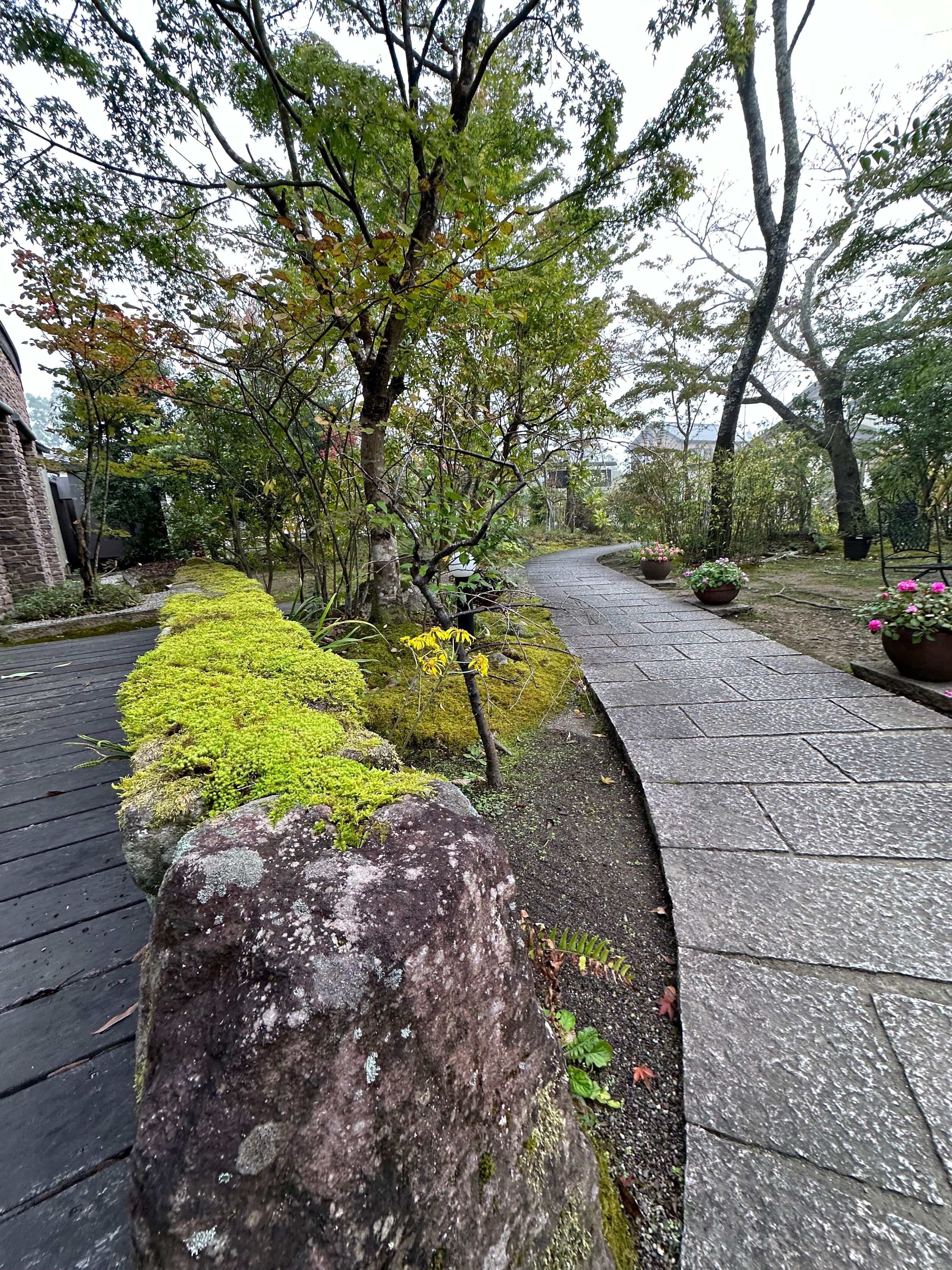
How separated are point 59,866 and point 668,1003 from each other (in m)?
1.66

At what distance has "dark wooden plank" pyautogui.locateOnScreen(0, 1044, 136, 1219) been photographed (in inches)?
25.6

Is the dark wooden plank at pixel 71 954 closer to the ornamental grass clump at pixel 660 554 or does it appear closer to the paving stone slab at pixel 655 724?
the paving stone slab at pixel 655 724

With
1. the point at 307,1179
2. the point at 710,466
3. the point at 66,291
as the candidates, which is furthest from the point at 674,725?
the point at 710,466

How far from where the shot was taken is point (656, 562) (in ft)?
24.7

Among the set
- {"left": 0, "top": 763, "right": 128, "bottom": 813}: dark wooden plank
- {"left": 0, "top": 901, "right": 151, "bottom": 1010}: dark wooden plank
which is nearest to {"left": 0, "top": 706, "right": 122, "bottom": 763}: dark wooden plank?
{"left": 0, "top": 763, "right": 128, "bottom": 813}: dark wooden plank

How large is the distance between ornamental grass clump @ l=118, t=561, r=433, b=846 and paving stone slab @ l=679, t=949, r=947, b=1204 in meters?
0.98

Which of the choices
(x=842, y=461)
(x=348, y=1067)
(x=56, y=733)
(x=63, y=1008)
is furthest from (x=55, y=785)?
(x=842, y=461)

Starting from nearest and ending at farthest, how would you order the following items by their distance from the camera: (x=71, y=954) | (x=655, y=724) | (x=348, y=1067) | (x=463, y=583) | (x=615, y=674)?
(x=348, y=1067) → (x=71, y=954) → (x=655, y=724) → (x=463, y=583) → (x=615, y=674)

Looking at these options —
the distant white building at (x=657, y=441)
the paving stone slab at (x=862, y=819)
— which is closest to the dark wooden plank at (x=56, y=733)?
the paving stone slab at (x=862, y=819)

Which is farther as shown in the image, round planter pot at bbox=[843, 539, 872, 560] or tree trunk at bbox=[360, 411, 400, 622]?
round planter pot at bbox=[843, 539, 872, 560]

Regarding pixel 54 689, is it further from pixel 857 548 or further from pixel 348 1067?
pixel 857 548

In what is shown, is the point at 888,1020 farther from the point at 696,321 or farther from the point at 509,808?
the point at 696,321

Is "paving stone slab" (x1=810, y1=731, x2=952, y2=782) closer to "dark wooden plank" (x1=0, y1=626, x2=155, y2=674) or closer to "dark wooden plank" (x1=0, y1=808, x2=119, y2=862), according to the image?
"dark wooden plank" (x1=0, y1=808, x2=119, y2=862)

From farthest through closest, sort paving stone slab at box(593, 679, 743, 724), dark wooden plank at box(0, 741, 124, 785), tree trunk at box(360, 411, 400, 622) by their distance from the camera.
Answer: tree trunk at box(360, 411, 400, 622)
paving stone slab at box(593, 679, 743, 724)
dark wooden plank at box(0, 741, 124, 785)
